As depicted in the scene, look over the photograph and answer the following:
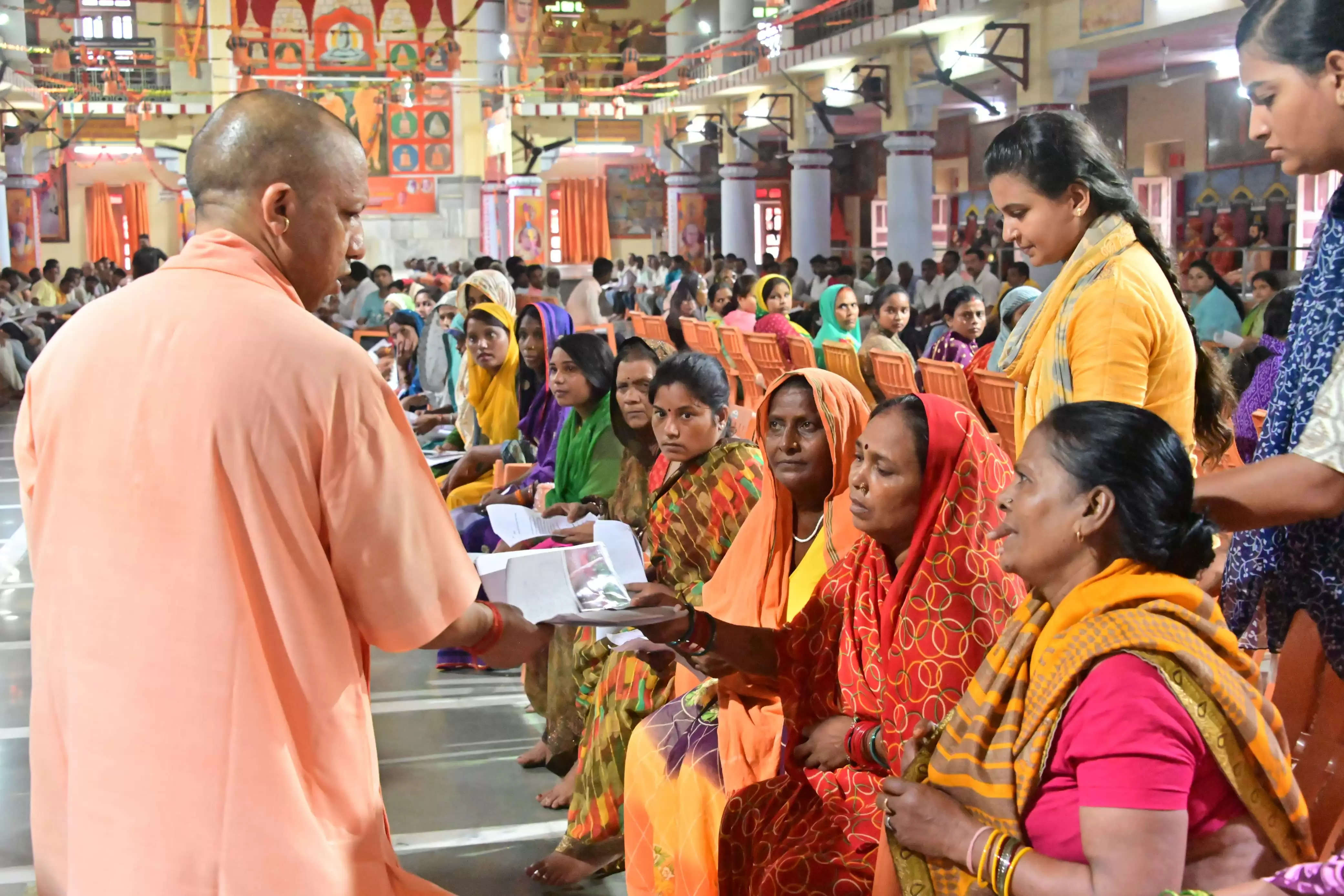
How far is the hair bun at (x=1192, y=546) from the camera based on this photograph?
1439 millimetres

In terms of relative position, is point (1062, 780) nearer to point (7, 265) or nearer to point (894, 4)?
point (894, 4)

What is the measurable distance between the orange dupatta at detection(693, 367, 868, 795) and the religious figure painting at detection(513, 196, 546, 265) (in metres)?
20.0

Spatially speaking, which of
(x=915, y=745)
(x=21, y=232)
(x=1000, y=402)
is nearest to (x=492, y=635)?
(x=915, y=745)

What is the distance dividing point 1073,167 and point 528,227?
69.7 feet

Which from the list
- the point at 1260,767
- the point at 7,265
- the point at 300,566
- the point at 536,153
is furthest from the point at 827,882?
the point at 536,153

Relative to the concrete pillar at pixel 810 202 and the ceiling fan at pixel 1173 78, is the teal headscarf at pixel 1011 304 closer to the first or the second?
the ceiling fan at pixel 1173 78

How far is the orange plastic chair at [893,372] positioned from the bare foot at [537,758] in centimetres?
292

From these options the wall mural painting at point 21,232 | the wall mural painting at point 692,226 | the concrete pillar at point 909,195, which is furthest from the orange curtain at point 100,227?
the concrete pillar at point 909,195

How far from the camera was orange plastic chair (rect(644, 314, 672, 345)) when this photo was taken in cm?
980

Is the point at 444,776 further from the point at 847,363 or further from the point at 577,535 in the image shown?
the point at 847,363

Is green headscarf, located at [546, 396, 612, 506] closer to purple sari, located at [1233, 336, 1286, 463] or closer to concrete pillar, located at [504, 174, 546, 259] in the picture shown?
purple sari, located at [1233, 336, 1286, 463]

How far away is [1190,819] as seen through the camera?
1365mm

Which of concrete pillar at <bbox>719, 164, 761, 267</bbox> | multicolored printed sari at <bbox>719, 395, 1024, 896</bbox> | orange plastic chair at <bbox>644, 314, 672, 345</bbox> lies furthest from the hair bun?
concrete pillar at <bbox>719, 164, 761, 267</bbox>

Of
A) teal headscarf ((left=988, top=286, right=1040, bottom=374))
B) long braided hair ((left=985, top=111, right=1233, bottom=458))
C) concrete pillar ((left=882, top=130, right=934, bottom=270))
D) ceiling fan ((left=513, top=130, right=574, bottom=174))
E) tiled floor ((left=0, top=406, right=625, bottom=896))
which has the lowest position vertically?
tiled floor ((left=0, top=406, right=625, bottom=896))
